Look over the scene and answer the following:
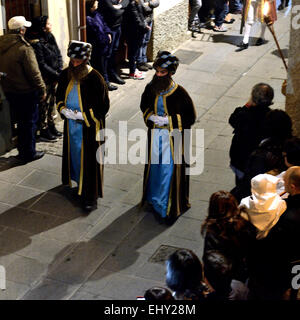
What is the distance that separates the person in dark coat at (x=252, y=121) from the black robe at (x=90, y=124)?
1525mm

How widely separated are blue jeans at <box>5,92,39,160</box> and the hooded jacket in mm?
115

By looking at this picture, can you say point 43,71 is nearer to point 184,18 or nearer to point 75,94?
point 75,94

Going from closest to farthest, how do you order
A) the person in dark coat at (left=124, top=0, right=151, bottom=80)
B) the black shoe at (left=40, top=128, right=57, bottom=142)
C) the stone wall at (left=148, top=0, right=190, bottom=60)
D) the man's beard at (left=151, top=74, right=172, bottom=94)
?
the man's beard at (left=151, top=74, right=172, bottom=94)
the black shoe at (left=40, top=128, right=57, bottom=142)
the person in dark coat at (left=124, top=0, right=151, bottom=80)
the stone wall at (left=148, top=0, right=190, bottom=60)

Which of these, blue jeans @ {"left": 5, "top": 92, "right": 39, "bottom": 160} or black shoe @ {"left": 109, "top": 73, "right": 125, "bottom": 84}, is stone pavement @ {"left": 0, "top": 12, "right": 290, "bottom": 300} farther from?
black shoe @ {"left": 109, "top": 73, "right": 125, "bottom": 84}

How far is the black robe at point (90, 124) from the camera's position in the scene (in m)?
7.60

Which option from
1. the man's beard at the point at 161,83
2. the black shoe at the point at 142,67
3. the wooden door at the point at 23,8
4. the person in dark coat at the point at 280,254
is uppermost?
the wooden door at the point at 23,8

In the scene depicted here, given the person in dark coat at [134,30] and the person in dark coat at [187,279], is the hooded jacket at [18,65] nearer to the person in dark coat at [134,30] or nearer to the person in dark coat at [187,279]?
the person in dark coat at [134,30]

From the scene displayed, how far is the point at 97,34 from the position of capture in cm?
1096

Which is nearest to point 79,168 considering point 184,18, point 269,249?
point 269,249

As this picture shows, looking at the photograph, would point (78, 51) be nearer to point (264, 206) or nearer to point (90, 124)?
point (90, 124)

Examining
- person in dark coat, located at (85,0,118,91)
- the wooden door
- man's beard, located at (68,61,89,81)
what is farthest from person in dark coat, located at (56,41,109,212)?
person in dark coat, located at (85,0,118,91)

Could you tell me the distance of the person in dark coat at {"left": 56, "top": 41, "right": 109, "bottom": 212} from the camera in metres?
7.53

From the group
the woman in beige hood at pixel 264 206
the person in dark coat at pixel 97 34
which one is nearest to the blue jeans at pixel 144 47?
the person in dark coat at pixel 97 34

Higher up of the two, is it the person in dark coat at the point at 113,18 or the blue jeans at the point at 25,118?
the person in dark coat at the point at 113,18
